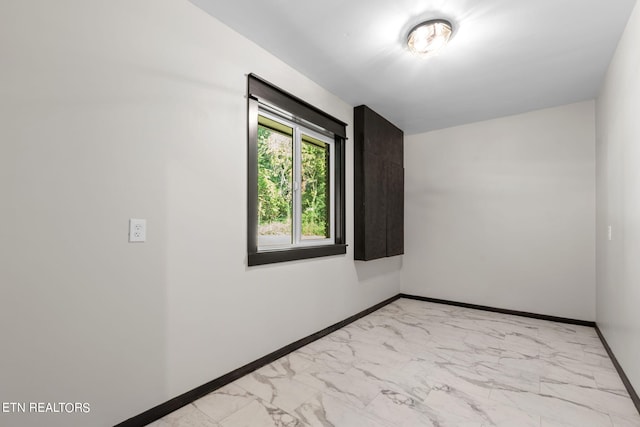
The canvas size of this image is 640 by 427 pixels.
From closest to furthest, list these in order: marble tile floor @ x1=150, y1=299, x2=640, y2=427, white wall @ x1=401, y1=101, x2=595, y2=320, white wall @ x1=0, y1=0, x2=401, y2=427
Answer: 1. white wall @ x1=0, y1=0, x2=401, y2=427
2. marble tile floor @ x1=150, y1=299, x2=640, y2=427
3. white wall @ x1=401, y1=101, x2=595, y2=320

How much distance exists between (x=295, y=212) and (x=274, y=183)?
0.34 meters

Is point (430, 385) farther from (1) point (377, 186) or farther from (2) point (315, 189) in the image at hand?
(1) point (377, 186)

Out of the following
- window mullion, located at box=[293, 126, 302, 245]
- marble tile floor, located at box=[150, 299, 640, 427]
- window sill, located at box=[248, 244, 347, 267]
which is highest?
window mullion, located at box=[293, 126, 302, 245]

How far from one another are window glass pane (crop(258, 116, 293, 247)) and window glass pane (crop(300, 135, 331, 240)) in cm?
19

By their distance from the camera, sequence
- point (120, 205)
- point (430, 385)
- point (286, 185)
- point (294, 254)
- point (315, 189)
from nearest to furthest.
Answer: point (120, 205), point (430, 385), point (294, 254), point (286, 185), point (315, 189)

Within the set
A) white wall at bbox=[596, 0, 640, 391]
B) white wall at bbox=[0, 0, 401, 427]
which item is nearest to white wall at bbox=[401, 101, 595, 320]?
white wall at bbox=[596, 0, 640, 391]

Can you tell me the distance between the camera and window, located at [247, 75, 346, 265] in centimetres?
228

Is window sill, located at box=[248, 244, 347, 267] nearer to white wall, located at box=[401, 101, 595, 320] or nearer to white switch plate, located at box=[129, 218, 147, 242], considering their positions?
white switch plate, located at box=[129, 218, 147, 242]

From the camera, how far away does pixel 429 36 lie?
205 cm

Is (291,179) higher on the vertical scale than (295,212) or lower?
higher

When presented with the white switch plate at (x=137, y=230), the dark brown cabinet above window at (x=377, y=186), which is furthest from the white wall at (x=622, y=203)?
the white switch plate at (x=137, y=230)

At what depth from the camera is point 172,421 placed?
1654 mm

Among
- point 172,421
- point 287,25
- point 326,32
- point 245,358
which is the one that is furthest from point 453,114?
point 172,421

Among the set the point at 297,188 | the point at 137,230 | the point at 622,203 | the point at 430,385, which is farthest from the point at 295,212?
the point at 622,203
